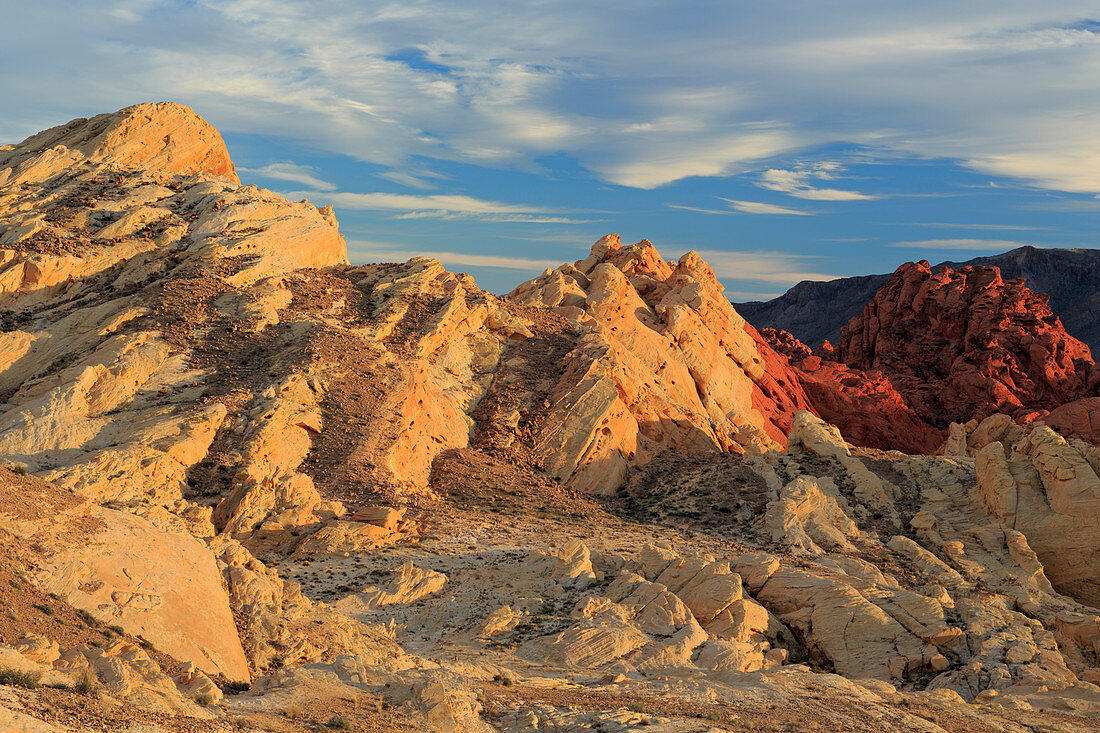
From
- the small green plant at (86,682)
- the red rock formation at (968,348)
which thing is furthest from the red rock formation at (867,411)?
the small green plant at (86,682)

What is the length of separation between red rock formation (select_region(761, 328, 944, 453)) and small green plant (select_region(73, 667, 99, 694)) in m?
67.9

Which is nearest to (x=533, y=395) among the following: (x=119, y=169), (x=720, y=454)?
(x=720, y=454)

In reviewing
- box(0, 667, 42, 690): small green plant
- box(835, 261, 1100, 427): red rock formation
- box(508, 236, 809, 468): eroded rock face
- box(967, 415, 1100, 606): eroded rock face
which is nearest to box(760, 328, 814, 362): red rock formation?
box(835, 261, 1100, 427): red rock formation

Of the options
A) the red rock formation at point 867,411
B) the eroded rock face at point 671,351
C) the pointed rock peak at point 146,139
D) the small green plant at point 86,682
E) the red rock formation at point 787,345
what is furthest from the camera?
the red rock formation at point 787,345

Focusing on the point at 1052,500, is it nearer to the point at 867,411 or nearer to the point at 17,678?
the point at 867,411

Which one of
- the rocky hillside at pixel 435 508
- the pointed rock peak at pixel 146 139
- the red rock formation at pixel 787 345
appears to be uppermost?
the pointed rock peak at pixel 146 139

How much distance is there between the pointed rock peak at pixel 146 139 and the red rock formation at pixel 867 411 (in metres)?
53.0

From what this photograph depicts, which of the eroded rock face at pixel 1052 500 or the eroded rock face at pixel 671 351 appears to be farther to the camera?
the eroded rock face at pixel 671 351

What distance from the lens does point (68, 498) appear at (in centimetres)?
1956

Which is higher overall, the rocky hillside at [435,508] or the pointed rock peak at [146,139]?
the pointed rock peak at [146,139]

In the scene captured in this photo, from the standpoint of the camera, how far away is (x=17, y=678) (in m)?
12.1

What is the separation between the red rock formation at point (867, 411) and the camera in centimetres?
7425

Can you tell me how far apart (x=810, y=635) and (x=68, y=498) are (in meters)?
21.5

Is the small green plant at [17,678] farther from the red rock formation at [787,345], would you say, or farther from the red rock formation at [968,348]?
the red rock formation at [787,345]
